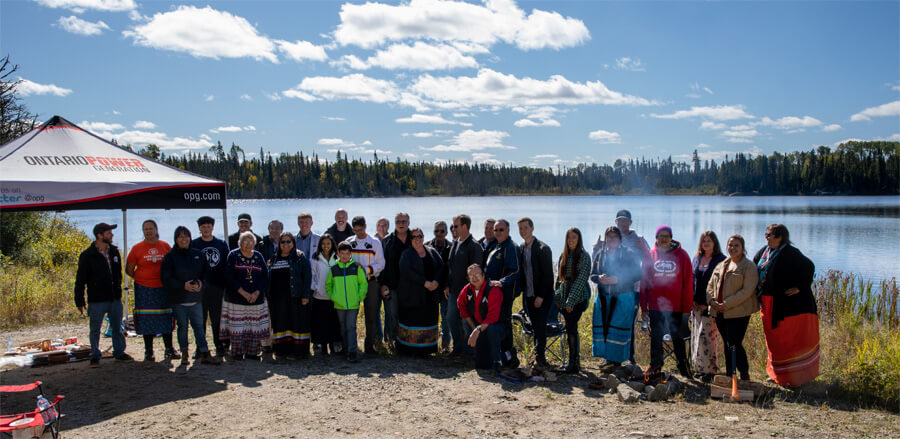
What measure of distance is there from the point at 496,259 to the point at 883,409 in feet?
13.3

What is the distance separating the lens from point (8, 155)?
610 centimetres

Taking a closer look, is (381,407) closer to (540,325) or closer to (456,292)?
(456,292)

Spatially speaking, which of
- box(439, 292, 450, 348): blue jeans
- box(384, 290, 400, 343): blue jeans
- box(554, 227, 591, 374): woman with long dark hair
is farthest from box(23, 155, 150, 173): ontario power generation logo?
box(554, 227, 591, 374): woman with long dark hair

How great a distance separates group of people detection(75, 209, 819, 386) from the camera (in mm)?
5758

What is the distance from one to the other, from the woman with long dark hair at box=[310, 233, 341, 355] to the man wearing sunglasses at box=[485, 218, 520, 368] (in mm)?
2042

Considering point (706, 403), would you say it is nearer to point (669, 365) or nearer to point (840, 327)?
point (669, 365)

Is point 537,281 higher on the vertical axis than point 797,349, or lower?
higher

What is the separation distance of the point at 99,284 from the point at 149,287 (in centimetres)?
52

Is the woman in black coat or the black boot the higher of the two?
the woman in black coat

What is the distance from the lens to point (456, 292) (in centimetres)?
681

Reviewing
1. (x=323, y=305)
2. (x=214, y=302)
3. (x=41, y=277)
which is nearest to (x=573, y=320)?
(x=323, y=305)

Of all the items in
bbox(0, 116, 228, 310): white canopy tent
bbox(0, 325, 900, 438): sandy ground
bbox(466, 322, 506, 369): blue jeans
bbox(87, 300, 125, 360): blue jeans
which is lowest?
bbox(0, 325, 900, 438): sandy ground

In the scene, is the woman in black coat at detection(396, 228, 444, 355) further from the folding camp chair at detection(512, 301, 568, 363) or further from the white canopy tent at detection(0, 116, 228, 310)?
the white canopy tent at detection(0, 116, 228, 310)

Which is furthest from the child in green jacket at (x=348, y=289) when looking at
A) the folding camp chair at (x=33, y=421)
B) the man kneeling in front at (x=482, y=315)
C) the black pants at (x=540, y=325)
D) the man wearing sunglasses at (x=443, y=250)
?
the folding camp chair at (x=33, y=421)
